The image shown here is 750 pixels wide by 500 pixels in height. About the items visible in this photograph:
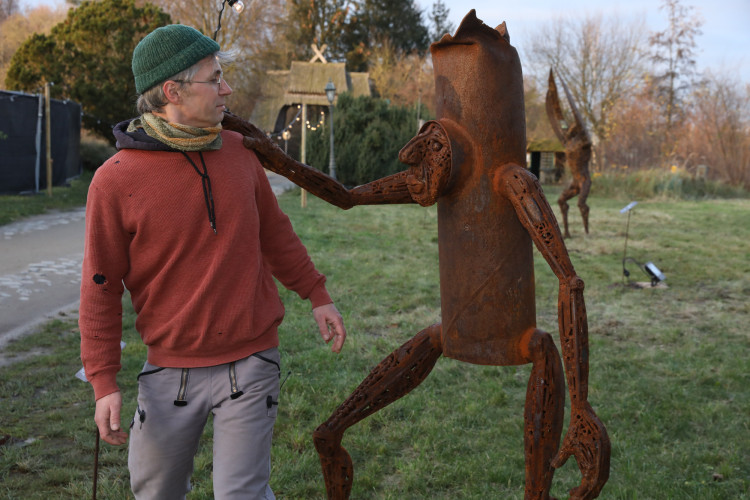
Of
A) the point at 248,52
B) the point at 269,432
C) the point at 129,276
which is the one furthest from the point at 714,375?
the point at 248,52

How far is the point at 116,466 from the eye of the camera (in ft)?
12.2

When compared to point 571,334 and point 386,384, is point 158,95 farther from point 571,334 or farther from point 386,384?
point 571,334

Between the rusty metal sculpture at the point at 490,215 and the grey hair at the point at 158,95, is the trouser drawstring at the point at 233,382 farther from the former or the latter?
the grey hair at the point at 158,95

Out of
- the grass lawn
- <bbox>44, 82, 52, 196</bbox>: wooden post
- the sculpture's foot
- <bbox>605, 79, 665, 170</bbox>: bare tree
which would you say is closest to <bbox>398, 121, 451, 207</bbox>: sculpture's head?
the sculpture's foot

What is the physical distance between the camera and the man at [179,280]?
2.13m

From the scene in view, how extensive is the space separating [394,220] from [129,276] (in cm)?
1245

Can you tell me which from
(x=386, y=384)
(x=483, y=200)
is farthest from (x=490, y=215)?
(x=386, y=384)

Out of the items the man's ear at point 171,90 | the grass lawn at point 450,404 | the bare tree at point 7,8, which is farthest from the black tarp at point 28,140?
the bare tree at point 7,8

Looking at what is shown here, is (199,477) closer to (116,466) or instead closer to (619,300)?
(116,466)

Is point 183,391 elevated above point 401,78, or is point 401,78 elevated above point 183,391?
point 401,78

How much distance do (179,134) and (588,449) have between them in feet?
5.01

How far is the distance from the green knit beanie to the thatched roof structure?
83.7ft

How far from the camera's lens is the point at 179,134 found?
85.0 inches

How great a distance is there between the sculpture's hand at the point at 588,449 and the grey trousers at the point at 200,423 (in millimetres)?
953
